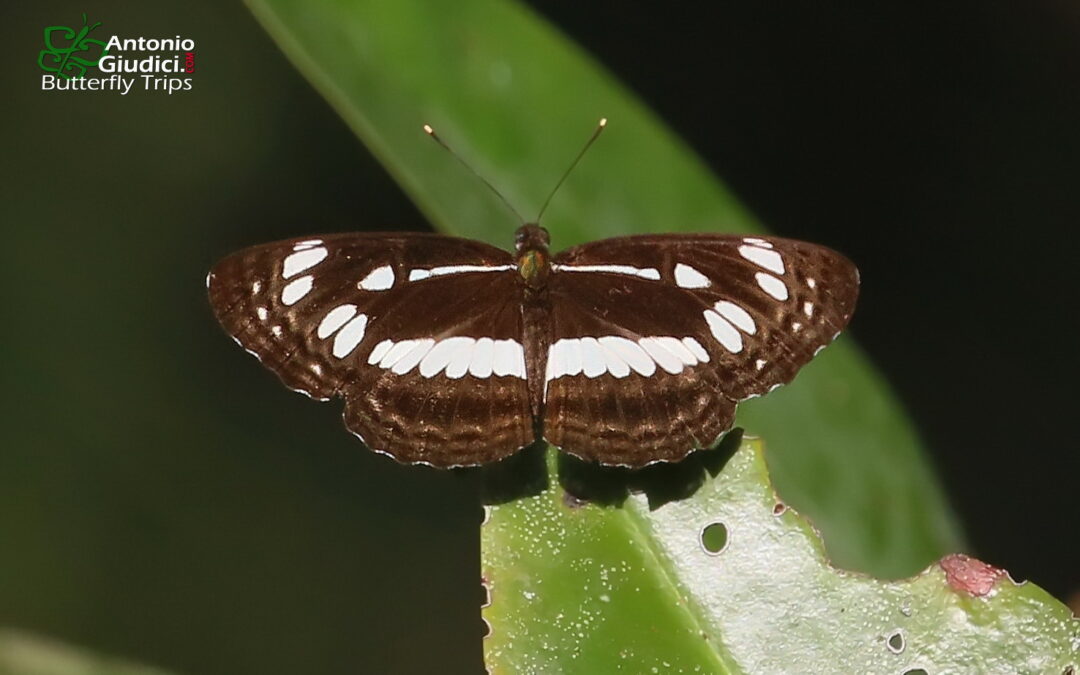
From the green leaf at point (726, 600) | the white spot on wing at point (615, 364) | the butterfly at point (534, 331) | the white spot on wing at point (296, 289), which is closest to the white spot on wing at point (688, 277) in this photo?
the butterfly at point (534, 331)

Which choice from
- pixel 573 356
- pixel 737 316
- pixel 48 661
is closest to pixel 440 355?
pixel 573 356

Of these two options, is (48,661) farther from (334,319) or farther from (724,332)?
(724,332)

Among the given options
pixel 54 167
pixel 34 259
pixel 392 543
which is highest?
pixel 54 167

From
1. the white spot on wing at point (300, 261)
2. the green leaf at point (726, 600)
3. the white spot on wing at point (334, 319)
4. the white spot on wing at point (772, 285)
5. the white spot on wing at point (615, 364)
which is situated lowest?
the green leaf at point (726, 600)

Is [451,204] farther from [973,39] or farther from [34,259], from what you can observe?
[973,39]

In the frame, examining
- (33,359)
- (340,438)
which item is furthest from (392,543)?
(33,359)

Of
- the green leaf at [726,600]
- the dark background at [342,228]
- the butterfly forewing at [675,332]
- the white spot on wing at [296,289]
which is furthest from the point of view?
the dark background at [342,228]

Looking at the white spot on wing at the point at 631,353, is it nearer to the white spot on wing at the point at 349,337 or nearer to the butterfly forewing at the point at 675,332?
the butterfly forewing at the point at 675,332
